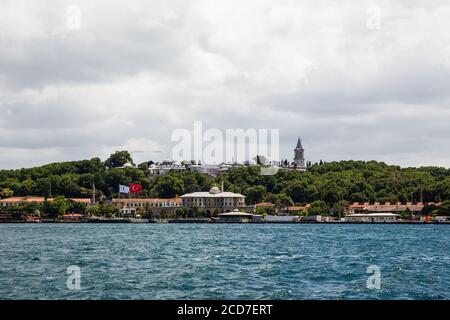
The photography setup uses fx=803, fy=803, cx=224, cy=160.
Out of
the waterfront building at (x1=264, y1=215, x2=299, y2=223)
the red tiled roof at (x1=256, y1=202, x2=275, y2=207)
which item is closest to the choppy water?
the waterfront building at (x1=264, y1=215, x2=299, y2=223)

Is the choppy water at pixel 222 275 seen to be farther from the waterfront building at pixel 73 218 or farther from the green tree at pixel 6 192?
the green tree at pixel 6 192

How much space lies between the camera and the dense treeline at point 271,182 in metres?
153

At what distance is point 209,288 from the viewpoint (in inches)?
995

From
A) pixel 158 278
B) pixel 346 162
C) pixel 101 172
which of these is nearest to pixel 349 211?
pixel 346 162

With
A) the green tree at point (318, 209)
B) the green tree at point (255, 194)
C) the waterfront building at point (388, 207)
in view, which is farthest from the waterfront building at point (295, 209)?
the green tree at point (255, 194)

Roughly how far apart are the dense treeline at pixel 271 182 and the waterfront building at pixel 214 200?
5102 mm

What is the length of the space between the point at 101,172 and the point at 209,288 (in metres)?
166

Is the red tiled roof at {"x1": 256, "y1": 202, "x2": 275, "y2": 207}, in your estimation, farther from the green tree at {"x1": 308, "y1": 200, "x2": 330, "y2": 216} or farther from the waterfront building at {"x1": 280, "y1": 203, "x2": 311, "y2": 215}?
the green tree at {"x1": 308, "y1": 200, "x2": 330, "y2": 216}

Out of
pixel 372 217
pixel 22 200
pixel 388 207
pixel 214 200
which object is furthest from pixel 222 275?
pixel 22 200

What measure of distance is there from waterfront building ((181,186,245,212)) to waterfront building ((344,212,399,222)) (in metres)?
31.2

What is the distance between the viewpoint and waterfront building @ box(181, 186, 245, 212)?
545 ft

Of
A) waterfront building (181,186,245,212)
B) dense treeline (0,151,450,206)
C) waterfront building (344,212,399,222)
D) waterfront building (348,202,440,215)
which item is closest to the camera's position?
waterfront building (344,212,399,222)

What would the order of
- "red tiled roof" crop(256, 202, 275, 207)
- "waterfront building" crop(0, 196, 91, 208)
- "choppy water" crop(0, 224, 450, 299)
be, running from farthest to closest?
1. "waterfront building" crop(0, 196, 91, 208)
2. "red tiled roof" crop(256, 202, 275, 207)
3. "choppy water" crop(0, 224, 450, 299)
